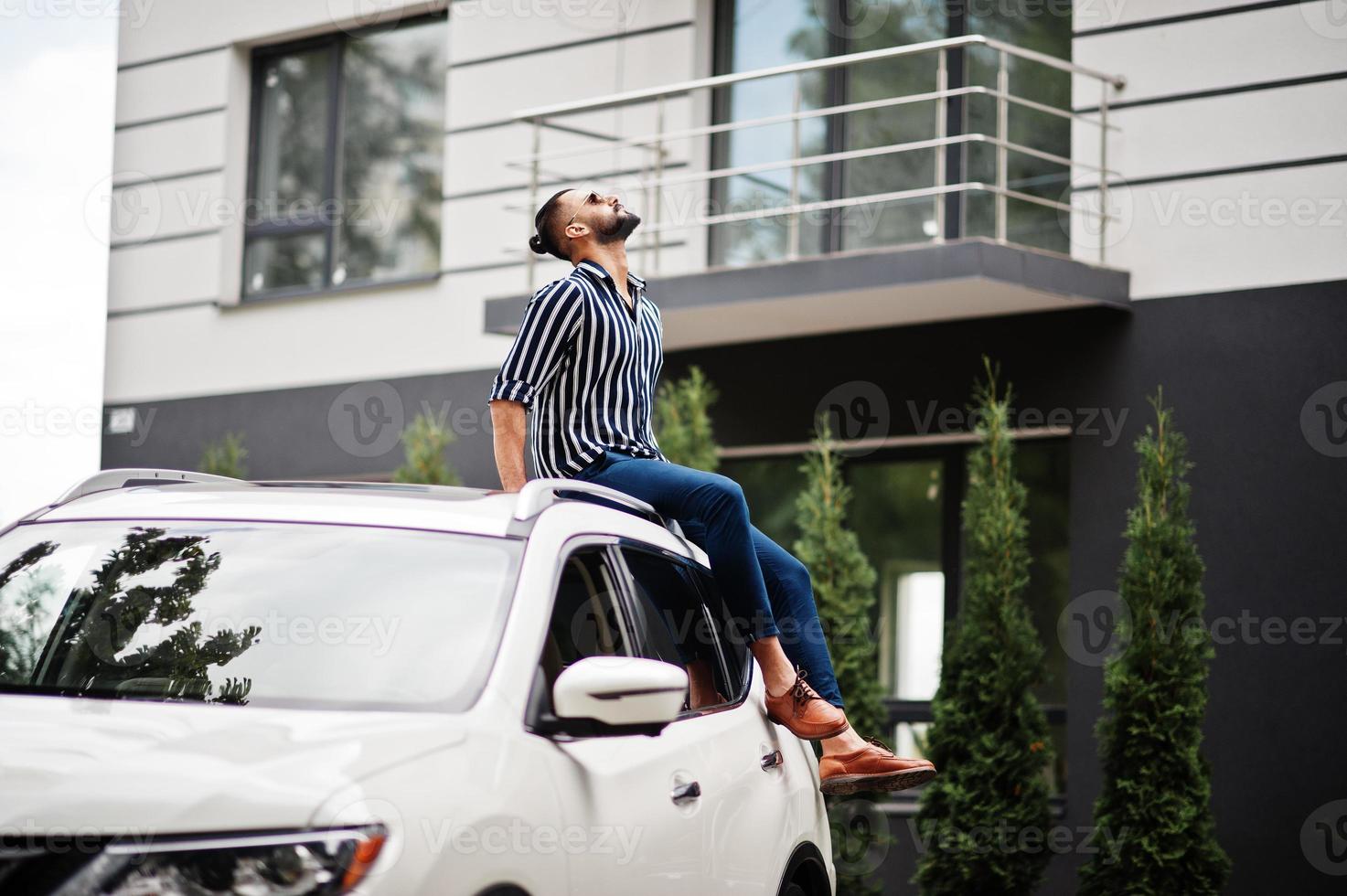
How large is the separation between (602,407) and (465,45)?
8.70 metres

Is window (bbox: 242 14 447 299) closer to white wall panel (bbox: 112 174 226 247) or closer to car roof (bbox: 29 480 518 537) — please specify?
white wall panel (bbox: 112 174 226 247)

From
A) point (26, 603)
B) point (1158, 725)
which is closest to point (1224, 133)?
point (1158, 725)

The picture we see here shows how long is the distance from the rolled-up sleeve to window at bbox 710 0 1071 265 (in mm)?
5626

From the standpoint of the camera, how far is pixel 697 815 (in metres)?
3.88

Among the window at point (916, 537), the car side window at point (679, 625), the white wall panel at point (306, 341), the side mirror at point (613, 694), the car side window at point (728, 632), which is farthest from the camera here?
the white wall panel at point (306, 341)

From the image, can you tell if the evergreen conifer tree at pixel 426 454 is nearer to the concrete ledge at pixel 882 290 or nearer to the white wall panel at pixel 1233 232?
the concrete ledge at pixel 882 290

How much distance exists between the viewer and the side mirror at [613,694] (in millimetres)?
3336

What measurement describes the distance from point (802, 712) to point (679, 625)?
24.6 inches

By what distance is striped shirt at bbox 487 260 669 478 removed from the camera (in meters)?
5.00

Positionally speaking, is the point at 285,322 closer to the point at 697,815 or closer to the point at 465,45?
the point at 465,45

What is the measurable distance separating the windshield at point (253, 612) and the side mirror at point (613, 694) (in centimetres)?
19


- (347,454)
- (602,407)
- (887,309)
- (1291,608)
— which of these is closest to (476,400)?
(347,454)

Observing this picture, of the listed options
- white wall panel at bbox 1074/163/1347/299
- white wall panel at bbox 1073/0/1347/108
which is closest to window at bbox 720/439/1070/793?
white wall panel at bbox 1074/163/1347/299

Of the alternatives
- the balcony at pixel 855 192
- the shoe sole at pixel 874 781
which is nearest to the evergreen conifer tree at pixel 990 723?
the balcony at pixel 855 192
